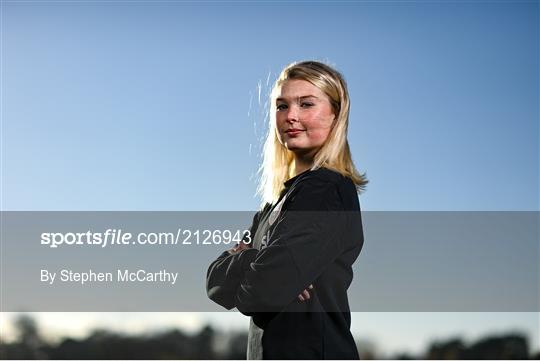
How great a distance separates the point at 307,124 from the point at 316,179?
0.25m

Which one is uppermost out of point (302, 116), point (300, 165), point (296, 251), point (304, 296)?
point (302, 116)

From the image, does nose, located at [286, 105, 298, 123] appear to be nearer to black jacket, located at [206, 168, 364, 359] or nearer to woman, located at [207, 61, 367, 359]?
woman, located at [207, 61, 367, 359]

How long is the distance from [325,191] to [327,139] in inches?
11.3

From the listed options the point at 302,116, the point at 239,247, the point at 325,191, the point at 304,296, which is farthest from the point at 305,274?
the point at 302,116

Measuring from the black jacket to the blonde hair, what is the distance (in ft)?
0.43

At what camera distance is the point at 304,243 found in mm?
1921

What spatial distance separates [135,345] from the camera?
6.74 meters

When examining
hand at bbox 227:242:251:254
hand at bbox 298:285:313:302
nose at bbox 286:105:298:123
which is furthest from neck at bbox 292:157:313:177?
hand at bbox 298:285:313:302

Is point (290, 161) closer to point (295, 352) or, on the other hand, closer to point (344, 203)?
point (344, 203)

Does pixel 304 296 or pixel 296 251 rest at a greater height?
pixel 296 251

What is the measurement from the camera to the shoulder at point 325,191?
199 cm

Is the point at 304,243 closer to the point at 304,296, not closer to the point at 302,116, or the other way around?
the point at 304,296

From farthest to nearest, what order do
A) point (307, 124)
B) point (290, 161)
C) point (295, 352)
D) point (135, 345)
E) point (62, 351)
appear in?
point (62, 351) < point (135, 345) < point (290, 161) < point (307, 124) < point (295, 352)

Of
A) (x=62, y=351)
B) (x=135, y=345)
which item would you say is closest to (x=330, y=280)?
(x=135, y=345)
